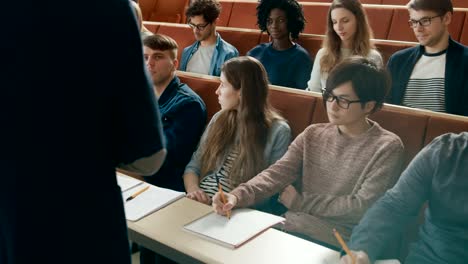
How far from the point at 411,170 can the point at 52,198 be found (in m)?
0.69

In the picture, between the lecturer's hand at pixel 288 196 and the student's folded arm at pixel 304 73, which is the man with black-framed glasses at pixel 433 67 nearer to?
the student's folded arm at pixel 304 73

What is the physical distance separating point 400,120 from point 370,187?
0.66ft

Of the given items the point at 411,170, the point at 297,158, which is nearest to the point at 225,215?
the point at 297,158

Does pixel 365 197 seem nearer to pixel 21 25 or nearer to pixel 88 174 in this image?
pixel 88 174

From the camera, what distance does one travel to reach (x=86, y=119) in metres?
0.61

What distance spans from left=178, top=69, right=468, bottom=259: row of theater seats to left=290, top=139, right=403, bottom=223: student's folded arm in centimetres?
7

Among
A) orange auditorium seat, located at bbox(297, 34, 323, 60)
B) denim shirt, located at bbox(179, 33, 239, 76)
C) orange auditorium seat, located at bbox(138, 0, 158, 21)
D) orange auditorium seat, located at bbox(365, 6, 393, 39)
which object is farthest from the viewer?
orange auditorium seat, located at bbox(138, 0, 158, 21)

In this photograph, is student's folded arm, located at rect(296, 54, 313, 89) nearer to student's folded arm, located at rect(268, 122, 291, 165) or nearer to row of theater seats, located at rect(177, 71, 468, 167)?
→ row of theater seats, located at rect(177, 71, 468, 167)

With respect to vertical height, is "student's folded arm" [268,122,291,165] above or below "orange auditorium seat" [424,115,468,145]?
below

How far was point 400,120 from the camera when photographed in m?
1.21

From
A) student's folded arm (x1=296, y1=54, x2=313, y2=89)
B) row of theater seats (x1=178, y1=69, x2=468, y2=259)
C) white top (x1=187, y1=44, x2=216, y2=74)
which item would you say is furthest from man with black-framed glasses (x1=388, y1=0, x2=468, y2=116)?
white top (x1=187, y1=44, x2=216, y2=74)

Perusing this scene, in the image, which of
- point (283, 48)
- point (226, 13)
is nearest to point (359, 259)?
point (283, 48)

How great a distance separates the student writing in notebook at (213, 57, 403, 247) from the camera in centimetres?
114

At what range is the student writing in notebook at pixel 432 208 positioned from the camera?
94 cm
